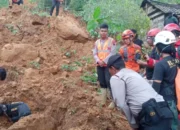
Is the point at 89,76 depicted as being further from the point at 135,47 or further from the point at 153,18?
the point at 153,18

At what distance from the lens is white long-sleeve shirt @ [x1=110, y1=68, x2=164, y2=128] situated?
12.0 ft

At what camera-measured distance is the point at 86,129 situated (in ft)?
16.5

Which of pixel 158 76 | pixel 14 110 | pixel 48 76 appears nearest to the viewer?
pixel 158 76

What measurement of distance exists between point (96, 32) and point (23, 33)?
7.51 feet

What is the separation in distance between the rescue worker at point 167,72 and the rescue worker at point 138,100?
269 millimetres

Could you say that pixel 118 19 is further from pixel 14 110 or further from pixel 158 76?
pixel 158 76

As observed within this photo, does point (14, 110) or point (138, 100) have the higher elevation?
point (138, 100)

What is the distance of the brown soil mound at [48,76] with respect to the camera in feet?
18.3

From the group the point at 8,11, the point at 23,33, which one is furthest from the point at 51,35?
the point at 8,11

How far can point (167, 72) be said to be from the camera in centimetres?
407

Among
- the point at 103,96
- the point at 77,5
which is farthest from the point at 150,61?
the point at 77,5

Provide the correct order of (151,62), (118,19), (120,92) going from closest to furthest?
(120,92), (151,62), (118,19)

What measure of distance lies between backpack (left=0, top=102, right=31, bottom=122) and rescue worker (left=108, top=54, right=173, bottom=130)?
2.03 m

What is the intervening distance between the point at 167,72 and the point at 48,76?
4.88 m
